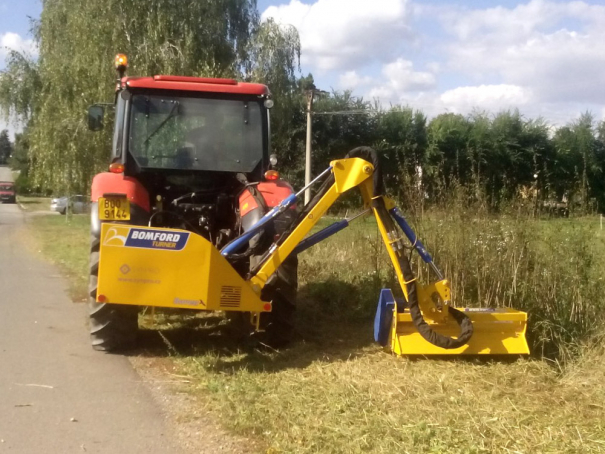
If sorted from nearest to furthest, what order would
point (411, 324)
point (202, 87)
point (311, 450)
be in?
1. point (311, 450)
2. point (411, 324)
3. point (202, 87)

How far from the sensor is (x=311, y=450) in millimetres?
4398

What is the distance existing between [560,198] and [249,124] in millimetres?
3593

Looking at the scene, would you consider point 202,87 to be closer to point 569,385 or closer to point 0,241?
point 569,385

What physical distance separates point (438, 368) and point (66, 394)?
295 cm

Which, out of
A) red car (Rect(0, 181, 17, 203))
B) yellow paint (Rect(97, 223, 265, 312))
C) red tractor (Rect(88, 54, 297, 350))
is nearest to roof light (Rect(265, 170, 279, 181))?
red tractor (Rect(88, 54, 297, 350))

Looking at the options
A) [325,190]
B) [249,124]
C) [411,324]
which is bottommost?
[411,324]

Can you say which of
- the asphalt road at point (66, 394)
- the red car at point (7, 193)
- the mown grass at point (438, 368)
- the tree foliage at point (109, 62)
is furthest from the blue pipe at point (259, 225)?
the red car at point (7, 193)

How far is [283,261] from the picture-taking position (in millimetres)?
6449

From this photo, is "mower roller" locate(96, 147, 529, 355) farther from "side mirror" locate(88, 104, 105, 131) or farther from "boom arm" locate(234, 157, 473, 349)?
"side mirror" locate(88, 104, 105, 131)

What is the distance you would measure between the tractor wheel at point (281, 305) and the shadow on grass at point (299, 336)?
5.2 inches

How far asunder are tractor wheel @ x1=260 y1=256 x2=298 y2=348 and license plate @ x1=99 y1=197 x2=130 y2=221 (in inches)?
56.7

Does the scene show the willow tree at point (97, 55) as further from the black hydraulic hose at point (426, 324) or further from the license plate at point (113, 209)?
the black hydraulic hose at point (426, 324)

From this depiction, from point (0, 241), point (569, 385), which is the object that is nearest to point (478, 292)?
point (569, 385)

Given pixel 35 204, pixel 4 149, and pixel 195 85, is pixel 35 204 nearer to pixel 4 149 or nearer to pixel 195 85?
pixel 195 85
